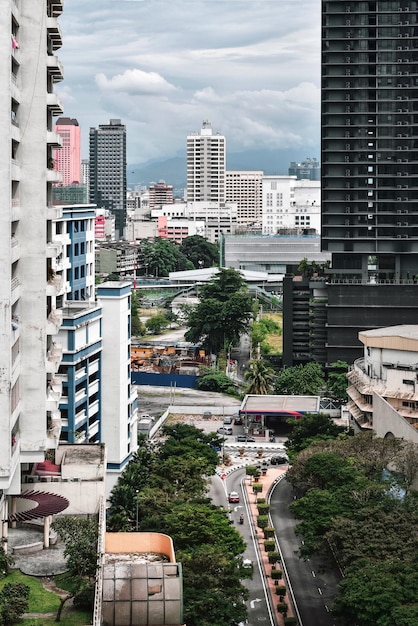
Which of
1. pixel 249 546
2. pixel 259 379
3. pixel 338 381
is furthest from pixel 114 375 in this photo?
pixel 338 381

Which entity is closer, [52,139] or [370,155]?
[52,139]

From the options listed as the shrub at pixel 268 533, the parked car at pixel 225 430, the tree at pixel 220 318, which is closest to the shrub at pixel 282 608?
the shrub at pixel 268 533

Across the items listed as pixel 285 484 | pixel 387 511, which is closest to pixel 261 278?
pixel 285 484

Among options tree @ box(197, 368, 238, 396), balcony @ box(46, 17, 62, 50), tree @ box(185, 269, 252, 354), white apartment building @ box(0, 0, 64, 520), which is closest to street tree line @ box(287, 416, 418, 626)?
white apartment building @ box(0, 0, 64, 520)

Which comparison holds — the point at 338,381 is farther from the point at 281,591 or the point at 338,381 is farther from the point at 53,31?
the point at 53,31

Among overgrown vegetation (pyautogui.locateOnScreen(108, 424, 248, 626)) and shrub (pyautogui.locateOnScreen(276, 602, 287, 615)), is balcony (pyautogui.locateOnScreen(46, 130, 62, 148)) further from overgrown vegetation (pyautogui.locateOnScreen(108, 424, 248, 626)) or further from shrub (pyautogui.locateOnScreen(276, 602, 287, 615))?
shrub (pyautogui.locateOnScreen(276, 602, 287, 615))

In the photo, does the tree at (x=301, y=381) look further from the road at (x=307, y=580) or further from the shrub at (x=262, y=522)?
the shrub at (x=262, y=522)
